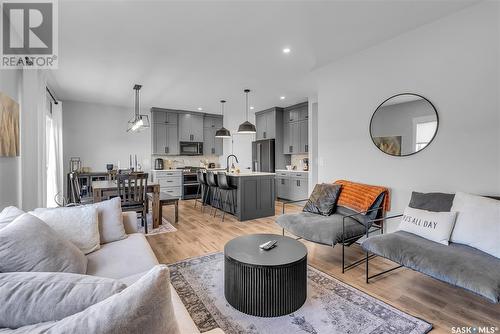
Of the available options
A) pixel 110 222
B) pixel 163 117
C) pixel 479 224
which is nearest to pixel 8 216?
pixel 110 222

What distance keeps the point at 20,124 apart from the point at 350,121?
4162 millimetres

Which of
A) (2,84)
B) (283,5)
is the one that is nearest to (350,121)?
(283,5)

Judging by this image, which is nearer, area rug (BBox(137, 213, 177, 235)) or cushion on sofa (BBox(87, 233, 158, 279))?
cushion on sofa (BBox(87, 233, 158, 279))

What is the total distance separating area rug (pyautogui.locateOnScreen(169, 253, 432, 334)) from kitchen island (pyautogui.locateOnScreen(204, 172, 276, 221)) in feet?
7.54

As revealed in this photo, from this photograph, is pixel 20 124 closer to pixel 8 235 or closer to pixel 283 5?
pixel 8 235

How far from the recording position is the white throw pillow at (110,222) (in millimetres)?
2238

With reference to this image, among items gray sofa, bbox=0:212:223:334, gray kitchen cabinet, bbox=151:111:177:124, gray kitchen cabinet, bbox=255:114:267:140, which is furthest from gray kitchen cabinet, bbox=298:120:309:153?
gray sofa, bbox=0:212:223:334

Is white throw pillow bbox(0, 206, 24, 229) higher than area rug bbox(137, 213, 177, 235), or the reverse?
white throw pillow bbox(0, 206, 24, 229)

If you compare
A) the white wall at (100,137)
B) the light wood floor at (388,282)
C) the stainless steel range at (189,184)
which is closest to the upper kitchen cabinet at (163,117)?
the white wall at (100,137)

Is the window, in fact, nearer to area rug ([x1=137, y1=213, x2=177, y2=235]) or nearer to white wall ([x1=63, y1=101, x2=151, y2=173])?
area rug ([x1=137, y1=213, x2=177, y2=235])

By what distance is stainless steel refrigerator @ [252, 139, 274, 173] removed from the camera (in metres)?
7.20

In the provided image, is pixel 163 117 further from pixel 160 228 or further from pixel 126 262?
pixel 126 262

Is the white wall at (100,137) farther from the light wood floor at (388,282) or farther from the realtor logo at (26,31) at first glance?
the light wood floor at (388,282)

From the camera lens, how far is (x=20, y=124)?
2910 millimetres
